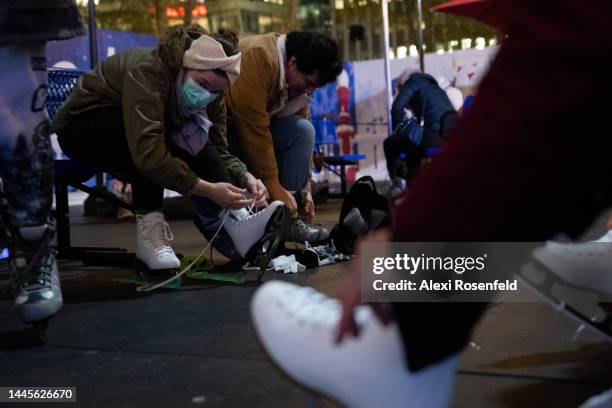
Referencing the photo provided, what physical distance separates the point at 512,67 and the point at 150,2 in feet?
28.8


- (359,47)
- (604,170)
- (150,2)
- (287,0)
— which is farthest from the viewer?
(287,0)

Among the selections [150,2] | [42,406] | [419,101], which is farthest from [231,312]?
[150,2]

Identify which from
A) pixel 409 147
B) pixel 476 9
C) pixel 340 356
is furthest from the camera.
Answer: pixel 476 9

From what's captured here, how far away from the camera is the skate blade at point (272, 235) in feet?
6.81

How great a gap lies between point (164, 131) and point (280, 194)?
505 mm

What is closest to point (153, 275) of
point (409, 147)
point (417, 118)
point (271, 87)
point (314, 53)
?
point (271, 87)

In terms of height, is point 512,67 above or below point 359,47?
below

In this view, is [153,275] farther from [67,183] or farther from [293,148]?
[293,148]

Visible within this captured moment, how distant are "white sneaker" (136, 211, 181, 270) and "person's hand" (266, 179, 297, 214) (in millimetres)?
441

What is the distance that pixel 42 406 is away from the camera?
3.31 feet

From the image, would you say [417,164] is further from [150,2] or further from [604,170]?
[150,2]

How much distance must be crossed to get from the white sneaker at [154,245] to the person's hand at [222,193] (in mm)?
147

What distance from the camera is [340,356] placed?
687 millimetres

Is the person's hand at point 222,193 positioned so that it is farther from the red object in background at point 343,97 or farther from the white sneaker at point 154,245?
the red object in background at point 343,97
